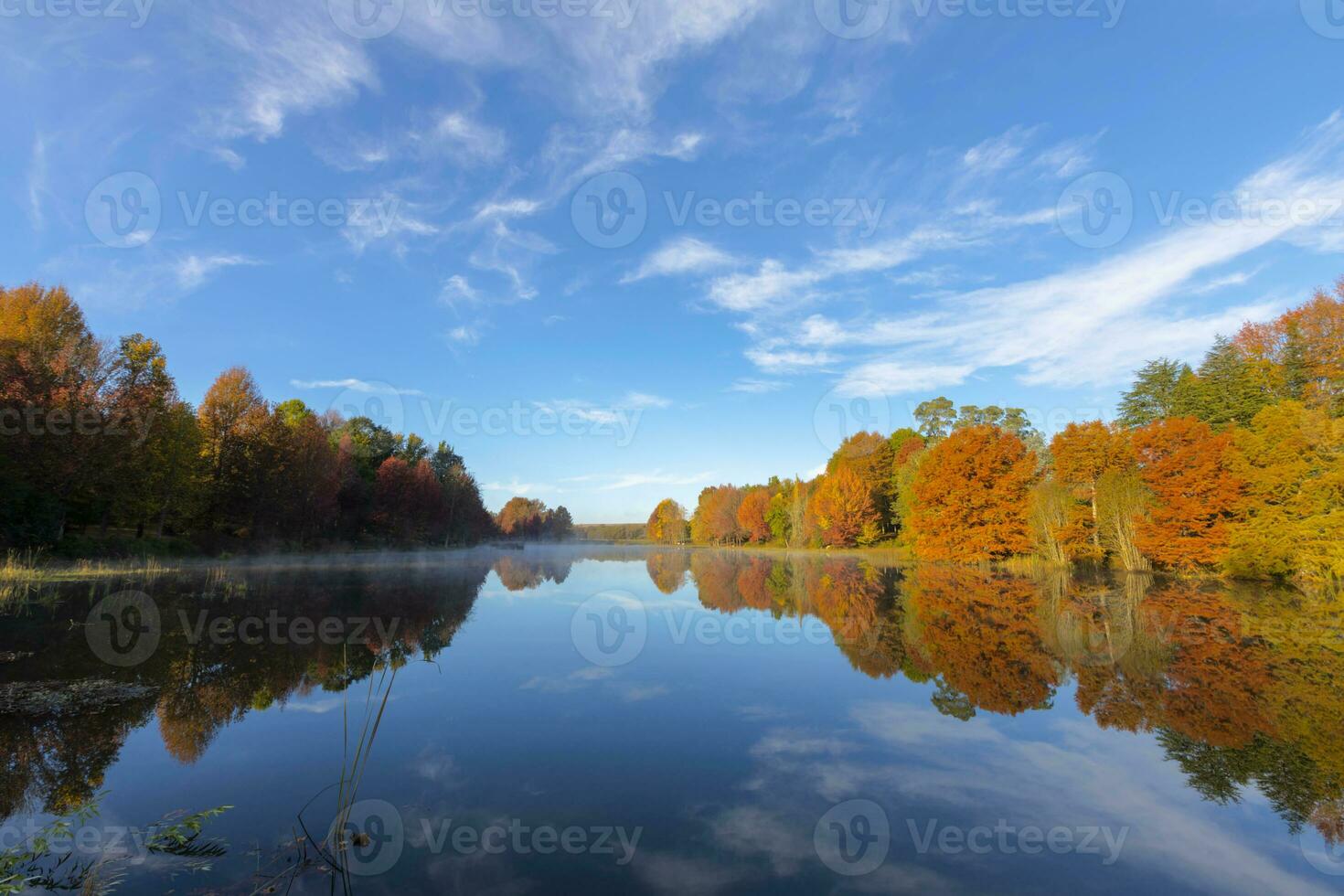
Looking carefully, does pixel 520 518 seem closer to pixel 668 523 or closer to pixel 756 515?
pixel 668 523

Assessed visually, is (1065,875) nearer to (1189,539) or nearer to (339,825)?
(339,825)

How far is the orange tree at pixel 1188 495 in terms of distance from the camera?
81.1 ft

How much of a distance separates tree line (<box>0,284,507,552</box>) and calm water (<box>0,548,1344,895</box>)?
14.5 metres

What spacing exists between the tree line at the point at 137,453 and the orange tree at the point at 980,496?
43630mm

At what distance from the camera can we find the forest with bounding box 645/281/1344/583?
21.4 m

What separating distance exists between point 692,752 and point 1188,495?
30.0 meters

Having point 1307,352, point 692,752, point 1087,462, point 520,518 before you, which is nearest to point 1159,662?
point 692,752

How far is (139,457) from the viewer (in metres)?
27.5

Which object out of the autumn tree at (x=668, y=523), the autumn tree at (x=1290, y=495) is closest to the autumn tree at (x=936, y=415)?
the autumn tree at (x=1290, y=495)

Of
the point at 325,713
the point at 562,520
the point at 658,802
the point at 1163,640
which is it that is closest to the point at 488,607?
the point at 325,713

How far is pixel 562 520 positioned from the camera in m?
161

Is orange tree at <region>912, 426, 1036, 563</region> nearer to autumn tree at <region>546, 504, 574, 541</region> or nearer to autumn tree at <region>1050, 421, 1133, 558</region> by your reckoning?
autumn tree at <region>1050, 421, 1133, 558</region>

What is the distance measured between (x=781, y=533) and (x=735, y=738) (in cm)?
7594

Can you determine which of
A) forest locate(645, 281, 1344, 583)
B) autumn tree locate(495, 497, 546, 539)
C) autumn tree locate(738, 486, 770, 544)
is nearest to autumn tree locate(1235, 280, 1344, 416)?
forest locate(645, 281, 1344, 583)
